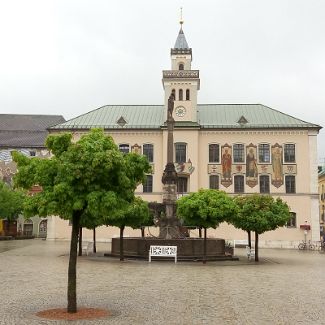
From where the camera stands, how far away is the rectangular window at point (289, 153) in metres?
51.0

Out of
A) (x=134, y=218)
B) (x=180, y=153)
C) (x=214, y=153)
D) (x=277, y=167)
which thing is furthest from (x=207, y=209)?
(x=277, y=167)

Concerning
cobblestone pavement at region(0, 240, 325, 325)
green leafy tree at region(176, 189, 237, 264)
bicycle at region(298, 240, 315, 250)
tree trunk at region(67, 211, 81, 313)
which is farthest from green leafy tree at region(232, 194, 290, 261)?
bicycle at region(298, 240, 315, 250)

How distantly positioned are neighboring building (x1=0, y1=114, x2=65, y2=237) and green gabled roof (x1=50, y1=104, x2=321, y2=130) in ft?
40.4

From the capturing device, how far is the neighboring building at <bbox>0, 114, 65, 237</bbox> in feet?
220

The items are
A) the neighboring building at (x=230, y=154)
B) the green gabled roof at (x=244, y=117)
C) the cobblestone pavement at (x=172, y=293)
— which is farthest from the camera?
the green gabled roof at (x=244, y=117)

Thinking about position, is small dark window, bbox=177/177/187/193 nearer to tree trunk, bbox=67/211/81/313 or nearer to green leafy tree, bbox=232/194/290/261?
green leafy tree, bbox=232/194/290/261

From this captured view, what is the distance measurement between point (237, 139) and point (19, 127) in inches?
1473

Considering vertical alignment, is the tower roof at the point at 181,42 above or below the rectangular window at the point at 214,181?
above

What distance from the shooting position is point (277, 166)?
5075 centimetres

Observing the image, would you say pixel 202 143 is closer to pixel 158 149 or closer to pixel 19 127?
pixel 158 149

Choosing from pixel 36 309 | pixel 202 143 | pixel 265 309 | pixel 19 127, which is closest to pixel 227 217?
pixel 265 309

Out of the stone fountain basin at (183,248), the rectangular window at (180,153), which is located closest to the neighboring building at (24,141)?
the rectangular window at (180,153)

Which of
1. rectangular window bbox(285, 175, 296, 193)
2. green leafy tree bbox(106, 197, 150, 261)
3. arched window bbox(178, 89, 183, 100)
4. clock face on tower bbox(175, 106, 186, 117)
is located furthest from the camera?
arched window bbox(178, 89, 183, 100)

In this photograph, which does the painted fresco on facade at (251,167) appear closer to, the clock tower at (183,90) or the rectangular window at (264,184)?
the rectangular window at (264,184)
